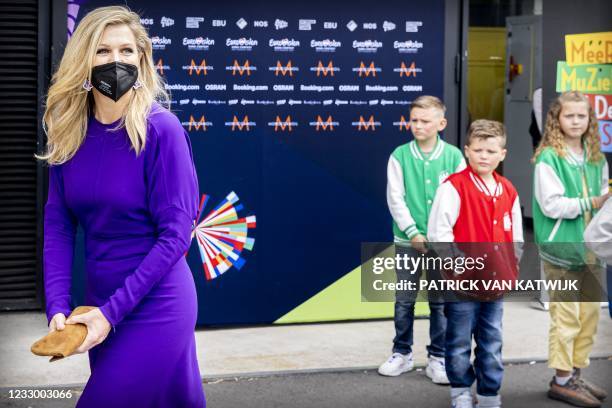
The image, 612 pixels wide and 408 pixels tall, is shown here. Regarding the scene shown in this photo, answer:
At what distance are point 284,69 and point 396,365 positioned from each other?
2135 mm

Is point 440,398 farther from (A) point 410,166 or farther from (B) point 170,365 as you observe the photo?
(B) point 170,365

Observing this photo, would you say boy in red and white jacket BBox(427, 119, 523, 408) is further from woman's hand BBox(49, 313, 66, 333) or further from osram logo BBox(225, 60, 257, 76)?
woman's hand BBox(49, 313, 66, 333)

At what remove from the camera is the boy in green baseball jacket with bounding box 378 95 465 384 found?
21.5ft

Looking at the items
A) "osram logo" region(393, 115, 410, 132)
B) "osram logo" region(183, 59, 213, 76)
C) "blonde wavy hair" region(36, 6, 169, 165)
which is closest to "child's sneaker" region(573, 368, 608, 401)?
"osram logo" region(393, 115, 410, 132)

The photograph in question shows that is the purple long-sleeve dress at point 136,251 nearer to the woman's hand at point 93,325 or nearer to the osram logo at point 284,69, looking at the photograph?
the woman's hand at point 93,325

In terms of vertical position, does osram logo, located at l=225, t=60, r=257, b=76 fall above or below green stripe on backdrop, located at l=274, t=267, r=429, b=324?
above

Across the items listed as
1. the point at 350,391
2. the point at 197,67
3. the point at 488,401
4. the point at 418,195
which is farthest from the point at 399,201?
the point at 197,67

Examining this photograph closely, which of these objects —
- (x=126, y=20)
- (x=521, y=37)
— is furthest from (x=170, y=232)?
(x=521, y=37)

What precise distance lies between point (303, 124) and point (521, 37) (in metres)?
4.57

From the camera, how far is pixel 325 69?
299 inches

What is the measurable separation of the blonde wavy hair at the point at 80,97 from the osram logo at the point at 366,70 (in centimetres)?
385

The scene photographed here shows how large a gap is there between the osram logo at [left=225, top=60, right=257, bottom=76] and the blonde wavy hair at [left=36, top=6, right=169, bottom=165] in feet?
11.3

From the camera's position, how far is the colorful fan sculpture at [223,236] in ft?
24.4

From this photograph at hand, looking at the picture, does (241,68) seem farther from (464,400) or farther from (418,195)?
(464,400)
